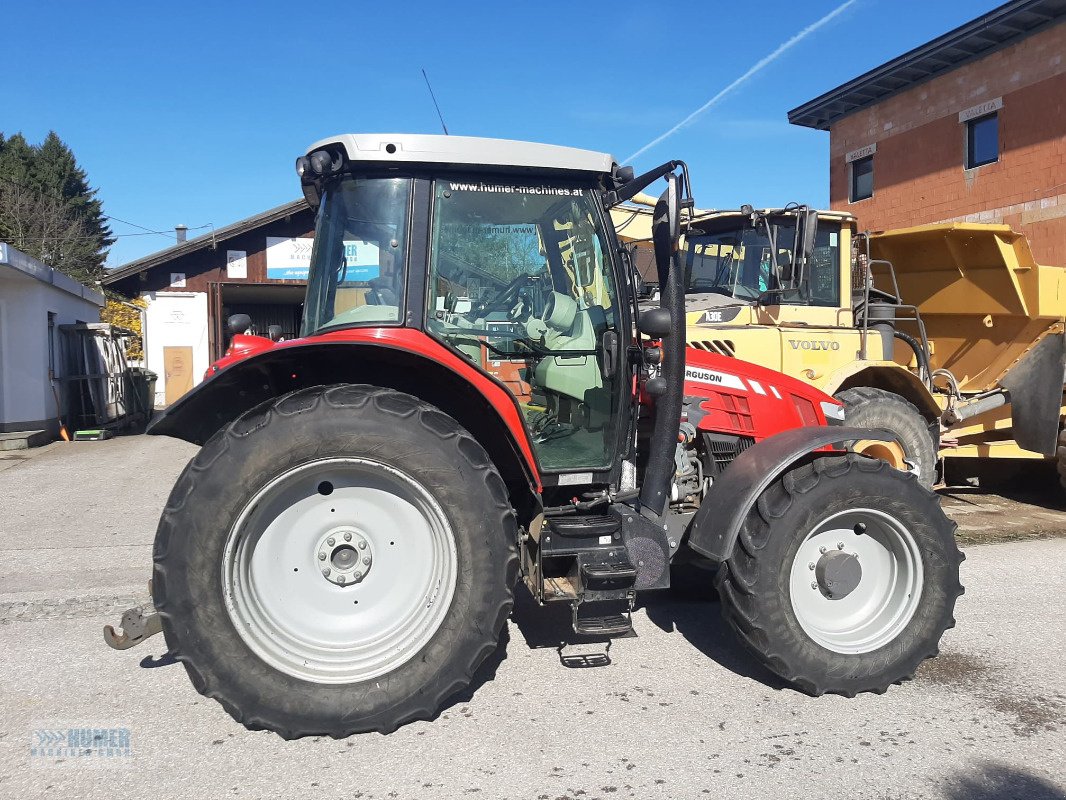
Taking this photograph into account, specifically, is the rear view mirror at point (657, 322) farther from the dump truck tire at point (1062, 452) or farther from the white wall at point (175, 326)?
the white wall at point (175, 326)

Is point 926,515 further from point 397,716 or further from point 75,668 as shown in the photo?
point 75,668

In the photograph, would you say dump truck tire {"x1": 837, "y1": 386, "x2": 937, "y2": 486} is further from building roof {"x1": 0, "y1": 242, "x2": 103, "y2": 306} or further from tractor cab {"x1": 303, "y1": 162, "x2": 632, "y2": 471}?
building roof {"x1": 0, "y1": 242, "x2": 103, "y2": 306}

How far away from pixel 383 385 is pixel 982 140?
16.2 metres

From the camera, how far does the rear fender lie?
3162 mm

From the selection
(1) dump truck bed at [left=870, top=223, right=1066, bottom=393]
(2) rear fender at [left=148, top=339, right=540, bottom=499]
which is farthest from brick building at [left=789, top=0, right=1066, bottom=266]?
(2) rear fender at [left=148, top=339, right=540, bottom=499]

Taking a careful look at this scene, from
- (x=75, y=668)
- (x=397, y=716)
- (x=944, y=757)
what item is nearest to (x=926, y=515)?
(x=944, y=757)

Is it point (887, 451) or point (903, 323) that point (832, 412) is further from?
point (903, 323)

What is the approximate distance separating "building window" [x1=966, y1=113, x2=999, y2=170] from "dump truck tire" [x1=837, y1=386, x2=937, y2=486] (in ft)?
35.3

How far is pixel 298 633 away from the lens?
10.3ft

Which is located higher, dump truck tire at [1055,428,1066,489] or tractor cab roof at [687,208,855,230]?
tractor cab roof at [687,208,855,230]

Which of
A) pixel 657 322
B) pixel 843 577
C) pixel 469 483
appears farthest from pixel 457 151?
pixel 843 577

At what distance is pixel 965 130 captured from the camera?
1585 centimetres

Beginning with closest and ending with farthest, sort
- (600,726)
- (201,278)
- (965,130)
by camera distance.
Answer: (600,726), (965,130), (201,278)

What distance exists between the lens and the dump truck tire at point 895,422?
6844mm
